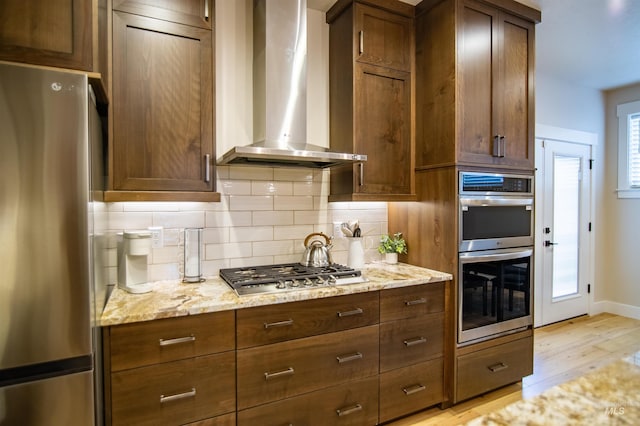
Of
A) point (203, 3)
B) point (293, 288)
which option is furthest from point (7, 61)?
point (293, 288)

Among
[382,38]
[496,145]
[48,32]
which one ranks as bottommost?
[496,145]

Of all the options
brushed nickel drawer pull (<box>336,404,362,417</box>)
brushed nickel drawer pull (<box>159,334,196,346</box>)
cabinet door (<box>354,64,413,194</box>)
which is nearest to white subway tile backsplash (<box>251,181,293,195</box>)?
cabinet door (<box>354,64,413,194</box>)

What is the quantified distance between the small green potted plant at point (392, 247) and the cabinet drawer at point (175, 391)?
147 centimetres

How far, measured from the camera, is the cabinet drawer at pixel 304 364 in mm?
1780

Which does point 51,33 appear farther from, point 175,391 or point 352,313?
point 352,313

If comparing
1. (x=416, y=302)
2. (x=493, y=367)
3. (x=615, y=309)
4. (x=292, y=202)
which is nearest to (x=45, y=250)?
(x=292, y=202)

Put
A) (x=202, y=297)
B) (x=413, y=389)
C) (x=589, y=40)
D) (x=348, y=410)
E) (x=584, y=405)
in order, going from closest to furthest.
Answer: (x=584, y=405) → (x=202, y=297) → (x=348, y=410) → (x=413, y=389) → (x=589, y=40)

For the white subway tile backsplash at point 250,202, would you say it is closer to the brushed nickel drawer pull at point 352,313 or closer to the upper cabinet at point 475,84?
the brushed nickel drawer pull at point 352,313

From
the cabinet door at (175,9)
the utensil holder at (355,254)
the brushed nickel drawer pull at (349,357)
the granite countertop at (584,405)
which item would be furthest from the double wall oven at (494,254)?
the cabinet door at (175,9)

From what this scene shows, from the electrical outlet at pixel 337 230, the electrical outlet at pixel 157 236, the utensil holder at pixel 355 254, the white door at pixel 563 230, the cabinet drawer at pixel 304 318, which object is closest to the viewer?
the cabinet drawer at pixel 304 318

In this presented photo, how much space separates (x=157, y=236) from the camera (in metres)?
2.17

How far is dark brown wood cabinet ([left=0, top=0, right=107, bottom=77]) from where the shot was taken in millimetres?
1268

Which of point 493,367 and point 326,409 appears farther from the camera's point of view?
point 493,367

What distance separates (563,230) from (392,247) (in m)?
2.65
